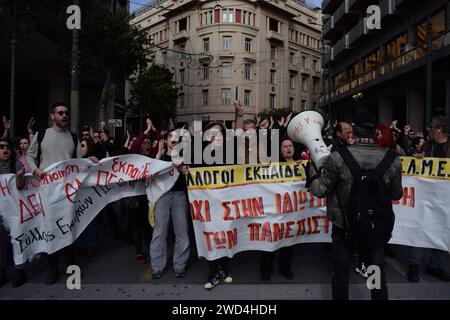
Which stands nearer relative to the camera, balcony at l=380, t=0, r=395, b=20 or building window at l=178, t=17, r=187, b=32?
balcony at l=380, t=0, r=395, b=20

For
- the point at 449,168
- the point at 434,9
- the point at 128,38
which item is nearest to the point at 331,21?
the point at 434,9

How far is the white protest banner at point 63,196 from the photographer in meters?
4.34

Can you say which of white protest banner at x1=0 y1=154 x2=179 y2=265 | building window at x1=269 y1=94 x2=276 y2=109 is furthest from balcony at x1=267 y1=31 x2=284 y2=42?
white protest banner at x1=0 y1=154 x2=179 y2=265

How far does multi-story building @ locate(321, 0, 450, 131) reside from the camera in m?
16.9

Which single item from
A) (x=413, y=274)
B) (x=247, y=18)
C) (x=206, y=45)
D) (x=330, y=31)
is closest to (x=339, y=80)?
(x=330, y=31)

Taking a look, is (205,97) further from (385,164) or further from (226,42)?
(385,164)

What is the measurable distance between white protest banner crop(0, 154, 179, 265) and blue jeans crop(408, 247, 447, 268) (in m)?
2.78

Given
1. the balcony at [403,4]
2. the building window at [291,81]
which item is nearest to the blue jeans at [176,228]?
the balcony at [403,4]

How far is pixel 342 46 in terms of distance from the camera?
3031cm

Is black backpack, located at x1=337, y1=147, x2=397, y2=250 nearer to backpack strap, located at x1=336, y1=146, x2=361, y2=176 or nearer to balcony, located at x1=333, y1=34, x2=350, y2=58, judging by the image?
backpack strap, located at x1=336, y1=146, x2=361, y2=176

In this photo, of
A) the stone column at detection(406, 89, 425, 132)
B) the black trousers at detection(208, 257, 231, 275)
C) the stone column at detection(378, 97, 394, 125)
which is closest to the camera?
the black trousers at detection(208, 257, 231, 275)

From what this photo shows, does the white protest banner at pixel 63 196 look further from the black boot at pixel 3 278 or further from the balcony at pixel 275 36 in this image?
the balcony at pixel 275 36

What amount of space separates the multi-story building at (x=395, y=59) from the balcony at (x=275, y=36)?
13.0 meters

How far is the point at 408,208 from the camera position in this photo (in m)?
4.64
